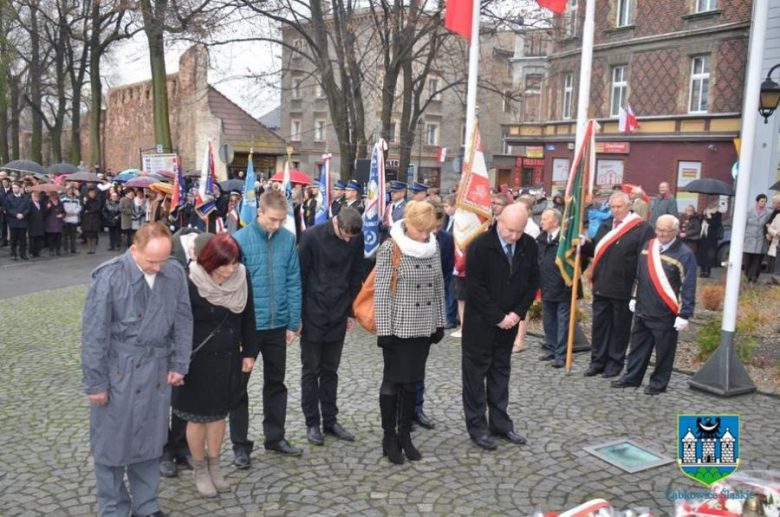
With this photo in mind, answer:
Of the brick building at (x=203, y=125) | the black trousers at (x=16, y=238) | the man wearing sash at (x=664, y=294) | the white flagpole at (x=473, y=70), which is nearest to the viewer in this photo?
the man wearing sash at (x=664, y=294)

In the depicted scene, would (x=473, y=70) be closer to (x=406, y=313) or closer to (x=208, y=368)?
(x=406, y=313)

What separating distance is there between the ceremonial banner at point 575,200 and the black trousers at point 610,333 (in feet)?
1.60

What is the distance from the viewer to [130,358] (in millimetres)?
4133

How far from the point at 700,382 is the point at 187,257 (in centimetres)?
523

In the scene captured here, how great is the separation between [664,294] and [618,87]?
26131mm

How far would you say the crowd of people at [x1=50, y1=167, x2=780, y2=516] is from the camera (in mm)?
4148

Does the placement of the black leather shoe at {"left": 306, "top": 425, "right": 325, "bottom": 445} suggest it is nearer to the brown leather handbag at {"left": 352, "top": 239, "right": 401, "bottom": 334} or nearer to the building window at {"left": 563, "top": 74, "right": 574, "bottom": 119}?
the brown leather handbag at {"left": 352, "top": 239, "right": 401, "bottom": 334}

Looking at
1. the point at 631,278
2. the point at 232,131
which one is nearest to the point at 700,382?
the point at 631,278

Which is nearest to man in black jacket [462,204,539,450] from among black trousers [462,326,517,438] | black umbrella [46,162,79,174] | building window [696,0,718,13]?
black trousers [462,326,517,438]

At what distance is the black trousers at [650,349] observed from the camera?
7.27m

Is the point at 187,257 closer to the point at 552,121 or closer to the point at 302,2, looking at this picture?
the point at 302,2

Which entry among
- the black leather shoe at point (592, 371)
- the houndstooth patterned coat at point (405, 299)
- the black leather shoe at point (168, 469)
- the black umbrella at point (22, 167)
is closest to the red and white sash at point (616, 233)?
the black leather shoe at point (592, 371)

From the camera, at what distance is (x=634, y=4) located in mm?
29922

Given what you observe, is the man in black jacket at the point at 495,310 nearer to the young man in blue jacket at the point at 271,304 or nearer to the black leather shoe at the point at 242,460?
the young man in blue jacket at the point at 271,304
